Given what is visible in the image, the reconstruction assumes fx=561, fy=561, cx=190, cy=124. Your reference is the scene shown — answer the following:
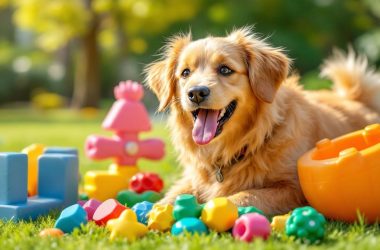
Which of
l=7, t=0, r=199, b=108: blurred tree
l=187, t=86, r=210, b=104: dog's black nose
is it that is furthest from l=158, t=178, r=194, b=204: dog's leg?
l=7, t=0, r=199, b=108: blurred tree

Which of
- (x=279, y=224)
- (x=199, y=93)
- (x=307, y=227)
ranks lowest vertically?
(x=279, y=224)

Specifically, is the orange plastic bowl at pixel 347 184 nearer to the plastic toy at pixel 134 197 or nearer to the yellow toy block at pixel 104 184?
the plastic toy at pixel 134 197

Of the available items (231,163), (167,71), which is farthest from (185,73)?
(231,163)

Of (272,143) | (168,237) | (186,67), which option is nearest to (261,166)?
(272,143)

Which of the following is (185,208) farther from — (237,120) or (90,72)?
(90,72)

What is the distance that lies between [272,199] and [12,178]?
72.0 inches

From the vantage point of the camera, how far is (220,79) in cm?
421

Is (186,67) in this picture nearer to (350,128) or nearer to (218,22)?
(350,128)

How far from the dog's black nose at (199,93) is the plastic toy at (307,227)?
1.23m

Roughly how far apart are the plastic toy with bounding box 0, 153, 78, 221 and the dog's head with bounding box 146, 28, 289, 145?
98cm

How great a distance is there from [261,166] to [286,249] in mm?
1524

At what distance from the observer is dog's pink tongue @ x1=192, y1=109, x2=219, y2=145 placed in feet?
13.5

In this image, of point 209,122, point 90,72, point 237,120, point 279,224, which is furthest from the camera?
point 90,72

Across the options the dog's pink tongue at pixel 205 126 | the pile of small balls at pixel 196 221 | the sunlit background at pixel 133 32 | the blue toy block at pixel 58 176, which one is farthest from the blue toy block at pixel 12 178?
the sunlit background at pixel 133 32
